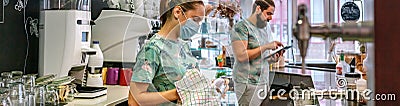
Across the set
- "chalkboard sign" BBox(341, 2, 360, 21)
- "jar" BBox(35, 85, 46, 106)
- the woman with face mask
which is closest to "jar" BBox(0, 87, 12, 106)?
"jar" BBox(35, 85, 46, 106)

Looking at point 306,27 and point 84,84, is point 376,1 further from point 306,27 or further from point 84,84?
point 84,84

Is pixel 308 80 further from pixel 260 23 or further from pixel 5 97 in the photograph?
pixel 5 97

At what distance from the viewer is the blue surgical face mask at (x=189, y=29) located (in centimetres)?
119

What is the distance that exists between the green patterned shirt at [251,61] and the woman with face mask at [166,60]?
0.16 metres

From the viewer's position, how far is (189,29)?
1202 mm

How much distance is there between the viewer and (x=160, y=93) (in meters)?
1.24

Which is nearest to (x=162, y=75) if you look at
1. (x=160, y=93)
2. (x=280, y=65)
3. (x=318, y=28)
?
(x=160, y=93)

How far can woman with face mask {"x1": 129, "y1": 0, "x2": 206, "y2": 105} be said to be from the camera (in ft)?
3.94

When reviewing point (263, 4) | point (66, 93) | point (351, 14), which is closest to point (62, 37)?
point (66, 93)

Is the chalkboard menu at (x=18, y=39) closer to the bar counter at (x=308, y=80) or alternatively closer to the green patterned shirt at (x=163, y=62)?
the green patterned shirt at (x=163, y=62)

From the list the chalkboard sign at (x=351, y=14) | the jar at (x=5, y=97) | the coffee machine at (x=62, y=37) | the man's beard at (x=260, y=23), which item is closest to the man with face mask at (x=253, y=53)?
the man's beard at (x=260, y=23)

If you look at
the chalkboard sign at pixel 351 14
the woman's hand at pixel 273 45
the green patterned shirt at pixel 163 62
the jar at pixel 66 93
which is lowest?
the jar at pixel 66 93

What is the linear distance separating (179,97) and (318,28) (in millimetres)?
886

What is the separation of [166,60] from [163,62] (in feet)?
0.04
